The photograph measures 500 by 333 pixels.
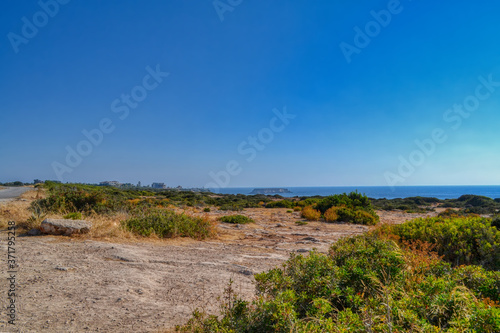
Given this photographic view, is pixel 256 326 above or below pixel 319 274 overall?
below

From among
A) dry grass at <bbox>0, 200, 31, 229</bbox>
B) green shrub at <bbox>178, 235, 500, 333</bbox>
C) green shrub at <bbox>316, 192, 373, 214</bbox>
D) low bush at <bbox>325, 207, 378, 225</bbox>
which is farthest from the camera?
green shrub at <bbox>316, 192, 373, 214</bbox>

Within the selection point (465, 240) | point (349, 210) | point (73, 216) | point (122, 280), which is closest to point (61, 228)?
point (73, 216)

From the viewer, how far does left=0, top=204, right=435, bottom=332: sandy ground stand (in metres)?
3.58

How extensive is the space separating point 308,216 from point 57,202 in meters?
12.8

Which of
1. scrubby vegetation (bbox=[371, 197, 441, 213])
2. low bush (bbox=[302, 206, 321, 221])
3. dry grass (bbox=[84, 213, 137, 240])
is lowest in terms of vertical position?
scrubby vegetation (bbox=[371, 197, 441, 213])

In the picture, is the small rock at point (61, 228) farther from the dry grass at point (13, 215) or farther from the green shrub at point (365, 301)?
the green shrub at point (365, 301)

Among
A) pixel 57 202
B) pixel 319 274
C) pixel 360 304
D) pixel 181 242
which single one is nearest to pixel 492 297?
pixel 360 304

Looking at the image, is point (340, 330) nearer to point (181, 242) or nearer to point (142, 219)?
point (181, 242)

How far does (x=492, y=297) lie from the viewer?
331 centimetres

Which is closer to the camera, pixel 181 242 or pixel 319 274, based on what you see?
pixel 319 274

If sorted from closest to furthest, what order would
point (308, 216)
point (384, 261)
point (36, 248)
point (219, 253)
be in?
point (384, 261) → point (36, 248) → point (219, 253) → point (308, 216)

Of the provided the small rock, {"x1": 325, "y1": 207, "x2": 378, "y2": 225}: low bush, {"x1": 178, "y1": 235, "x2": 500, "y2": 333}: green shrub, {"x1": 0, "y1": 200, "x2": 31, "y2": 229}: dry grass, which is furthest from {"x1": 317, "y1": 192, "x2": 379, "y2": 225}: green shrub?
{"x1": 0, "y1": 200, "x2": 31, "y2": 229}: dry grass

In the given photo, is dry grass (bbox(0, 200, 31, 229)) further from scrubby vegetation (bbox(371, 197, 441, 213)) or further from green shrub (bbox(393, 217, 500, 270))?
scrubby vegetation (bbox(371, 197, 441, 213))

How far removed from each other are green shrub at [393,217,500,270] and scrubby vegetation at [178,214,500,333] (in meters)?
2.77
